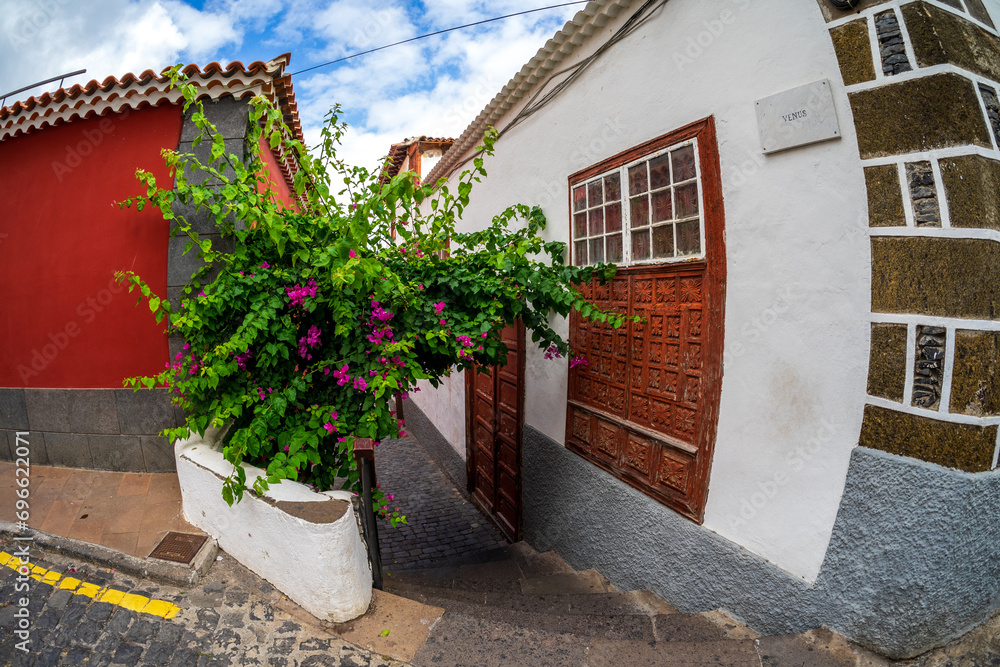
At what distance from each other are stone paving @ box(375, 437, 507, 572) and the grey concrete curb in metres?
2.88

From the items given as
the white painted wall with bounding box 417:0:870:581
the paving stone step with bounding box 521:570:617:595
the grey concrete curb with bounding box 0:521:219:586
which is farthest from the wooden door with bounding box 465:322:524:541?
the grey concrete curb with bounding box 0:521:219:586

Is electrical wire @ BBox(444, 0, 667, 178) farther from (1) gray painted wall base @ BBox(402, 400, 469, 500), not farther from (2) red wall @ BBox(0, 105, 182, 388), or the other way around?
(1) gray painted wall base @ BBox(402, 400, 469, 500)

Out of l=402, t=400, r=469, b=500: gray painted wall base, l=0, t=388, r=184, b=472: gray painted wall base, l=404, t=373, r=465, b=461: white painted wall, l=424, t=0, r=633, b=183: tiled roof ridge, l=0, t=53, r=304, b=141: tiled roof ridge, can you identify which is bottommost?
l=402, t=400, r=469, b=500: gray painted wall base

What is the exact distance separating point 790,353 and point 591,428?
6.65 feet

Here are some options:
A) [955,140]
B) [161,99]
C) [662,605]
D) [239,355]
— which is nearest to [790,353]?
[955,140]

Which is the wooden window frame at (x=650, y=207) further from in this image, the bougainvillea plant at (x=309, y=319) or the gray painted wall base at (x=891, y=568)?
the gray painted wall base at (x=891, y=568)

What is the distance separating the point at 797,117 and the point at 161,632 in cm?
409

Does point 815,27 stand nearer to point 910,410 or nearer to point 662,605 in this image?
point 910,410

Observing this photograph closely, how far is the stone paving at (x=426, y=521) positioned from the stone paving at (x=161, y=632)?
9.72ft

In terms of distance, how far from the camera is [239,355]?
10.4 ft

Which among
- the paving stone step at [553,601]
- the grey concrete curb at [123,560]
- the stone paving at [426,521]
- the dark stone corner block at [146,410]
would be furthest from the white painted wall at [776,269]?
the dark stone corner block at [146,410]

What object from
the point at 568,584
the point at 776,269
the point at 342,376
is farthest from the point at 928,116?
the point at 568,584

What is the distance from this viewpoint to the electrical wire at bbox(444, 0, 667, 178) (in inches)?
145

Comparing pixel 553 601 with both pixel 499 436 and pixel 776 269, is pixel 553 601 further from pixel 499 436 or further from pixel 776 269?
pixel 776 269
